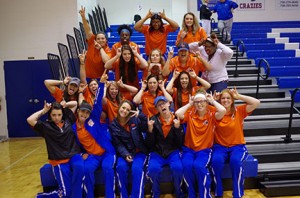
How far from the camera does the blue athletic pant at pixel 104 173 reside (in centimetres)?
409

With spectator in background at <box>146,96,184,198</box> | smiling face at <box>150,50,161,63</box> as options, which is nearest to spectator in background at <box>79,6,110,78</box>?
smiling face at <box>150,50,161,63</box>

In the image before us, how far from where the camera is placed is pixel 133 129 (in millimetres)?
4305

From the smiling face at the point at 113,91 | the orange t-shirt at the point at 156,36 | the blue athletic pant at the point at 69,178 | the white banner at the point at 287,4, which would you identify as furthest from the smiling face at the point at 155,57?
the white banner at the point at 287,4

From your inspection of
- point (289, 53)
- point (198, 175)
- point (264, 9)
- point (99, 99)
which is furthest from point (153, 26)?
point (264, 9)

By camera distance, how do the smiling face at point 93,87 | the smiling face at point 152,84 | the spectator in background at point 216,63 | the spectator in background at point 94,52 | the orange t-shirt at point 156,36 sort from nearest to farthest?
the smiling face at point 152,84, the smiling face at point 93,87, the spectator in background at point 216,63, the spectator in background at point 94,52, the orange t-shirt at point 156,36

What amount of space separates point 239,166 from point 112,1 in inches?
425

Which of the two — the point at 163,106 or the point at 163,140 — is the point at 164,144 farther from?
the point at 163,106

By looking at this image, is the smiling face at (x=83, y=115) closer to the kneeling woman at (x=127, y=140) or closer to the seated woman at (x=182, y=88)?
the kneeling woman at (x=127, y=140)

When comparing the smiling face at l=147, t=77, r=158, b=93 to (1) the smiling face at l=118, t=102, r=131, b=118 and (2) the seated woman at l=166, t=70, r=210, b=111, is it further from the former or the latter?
(1) the smiling face at l=118, t=102, r=131, b=118

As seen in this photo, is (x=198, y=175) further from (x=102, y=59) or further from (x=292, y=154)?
(x=102, y=59)

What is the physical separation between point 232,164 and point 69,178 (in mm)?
1992

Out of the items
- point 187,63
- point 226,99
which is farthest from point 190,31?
point 226,99

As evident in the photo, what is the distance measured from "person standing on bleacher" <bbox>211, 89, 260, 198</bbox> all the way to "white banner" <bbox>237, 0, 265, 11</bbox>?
333 inches

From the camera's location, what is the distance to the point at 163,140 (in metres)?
4.32
